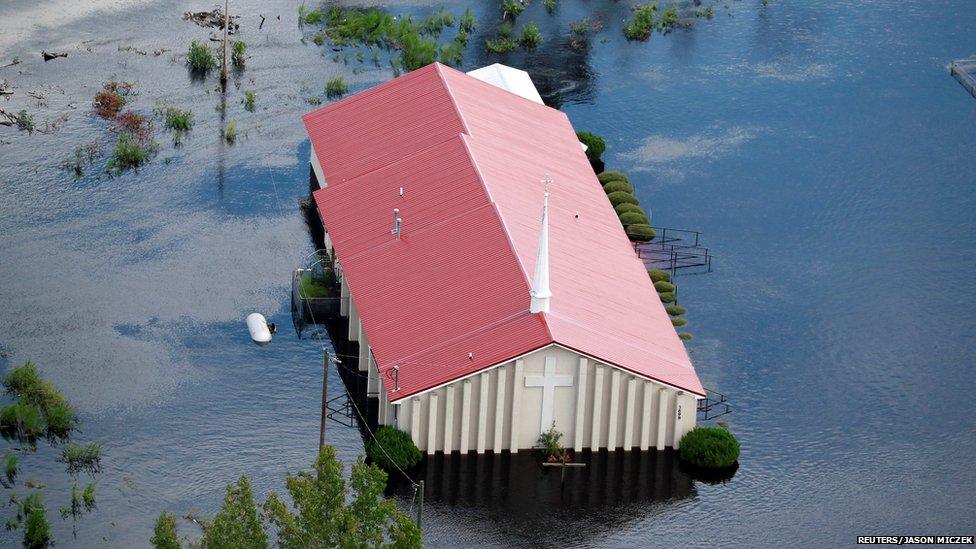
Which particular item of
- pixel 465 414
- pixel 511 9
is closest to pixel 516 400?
pixel 465 414

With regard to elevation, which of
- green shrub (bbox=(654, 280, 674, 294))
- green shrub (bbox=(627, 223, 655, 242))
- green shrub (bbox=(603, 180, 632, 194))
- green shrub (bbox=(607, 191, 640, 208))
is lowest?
green shrub (bbox=(654, 280, 674, 294))

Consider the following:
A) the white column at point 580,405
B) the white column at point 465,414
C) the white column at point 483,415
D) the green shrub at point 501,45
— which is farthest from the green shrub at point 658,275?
the green shrub at point 501,45

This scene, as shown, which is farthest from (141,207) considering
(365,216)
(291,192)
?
(365,216)

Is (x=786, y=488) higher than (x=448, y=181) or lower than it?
lower

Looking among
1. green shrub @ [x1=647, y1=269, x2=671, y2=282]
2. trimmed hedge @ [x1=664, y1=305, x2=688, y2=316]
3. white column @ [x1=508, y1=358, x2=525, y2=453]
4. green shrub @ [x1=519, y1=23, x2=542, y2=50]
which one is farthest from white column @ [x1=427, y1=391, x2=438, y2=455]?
green shrub @ [x1=519, y1=23, x2=542, y2=50]

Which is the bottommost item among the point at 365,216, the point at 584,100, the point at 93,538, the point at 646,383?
the point at 93,538

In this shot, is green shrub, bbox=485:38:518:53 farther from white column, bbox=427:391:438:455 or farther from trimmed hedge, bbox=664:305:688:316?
white column, bbox=427:391:438:455

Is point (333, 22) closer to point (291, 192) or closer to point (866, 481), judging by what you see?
point (291, 192)
